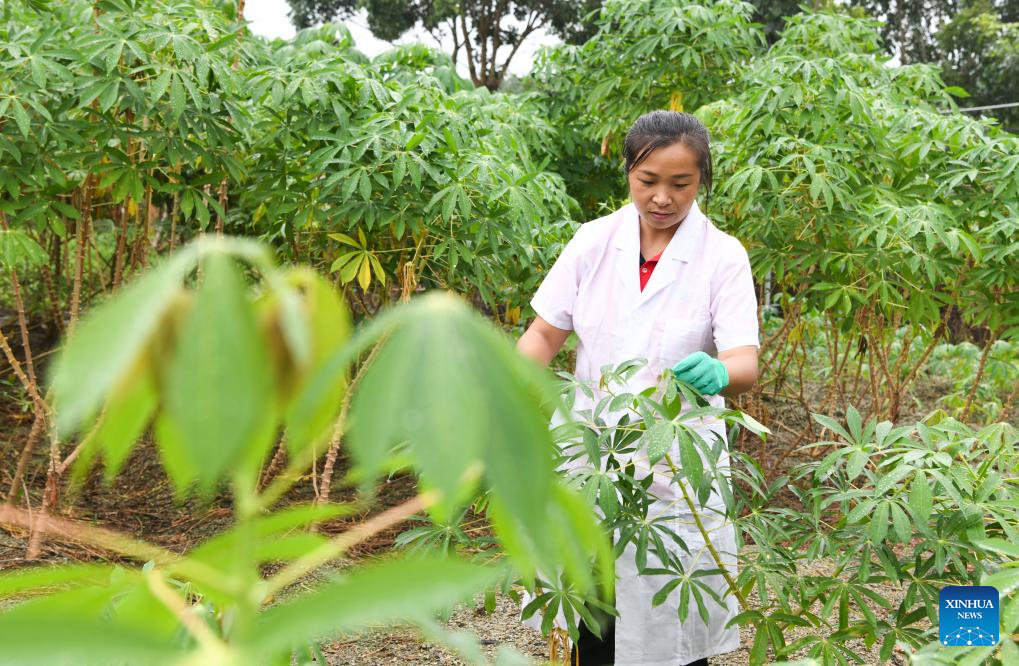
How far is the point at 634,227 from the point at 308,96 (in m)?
1.16

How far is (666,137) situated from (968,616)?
895mm

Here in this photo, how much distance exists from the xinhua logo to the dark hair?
0.82 meters

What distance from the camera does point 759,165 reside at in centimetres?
275

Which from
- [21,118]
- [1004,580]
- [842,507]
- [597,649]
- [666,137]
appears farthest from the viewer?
[21,118]

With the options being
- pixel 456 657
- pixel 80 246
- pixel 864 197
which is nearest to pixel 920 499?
pixel 456 657

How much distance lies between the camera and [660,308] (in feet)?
5.64

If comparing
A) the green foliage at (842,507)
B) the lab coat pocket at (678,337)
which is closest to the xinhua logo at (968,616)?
the green foliage at (842,507)

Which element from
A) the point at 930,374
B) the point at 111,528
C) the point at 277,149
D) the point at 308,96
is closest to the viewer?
the point at 308,96

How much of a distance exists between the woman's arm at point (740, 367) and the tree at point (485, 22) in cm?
1156

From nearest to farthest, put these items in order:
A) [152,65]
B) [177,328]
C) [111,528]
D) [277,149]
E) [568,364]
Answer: [177,328]
[152,65]
[277,149]
[111,528]
[568,364]

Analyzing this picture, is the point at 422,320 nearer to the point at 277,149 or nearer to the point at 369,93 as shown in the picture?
the point at 369,93

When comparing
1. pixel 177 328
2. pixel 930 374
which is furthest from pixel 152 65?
pixel 930 374

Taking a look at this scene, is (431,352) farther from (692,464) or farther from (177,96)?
(177,96)

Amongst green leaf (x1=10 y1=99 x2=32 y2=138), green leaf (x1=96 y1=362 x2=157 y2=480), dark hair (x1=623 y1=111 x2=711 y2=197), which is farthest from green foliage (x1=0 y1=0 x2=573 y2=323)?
green leaf (x1=96 y1=362 x2=157 y2=480)
